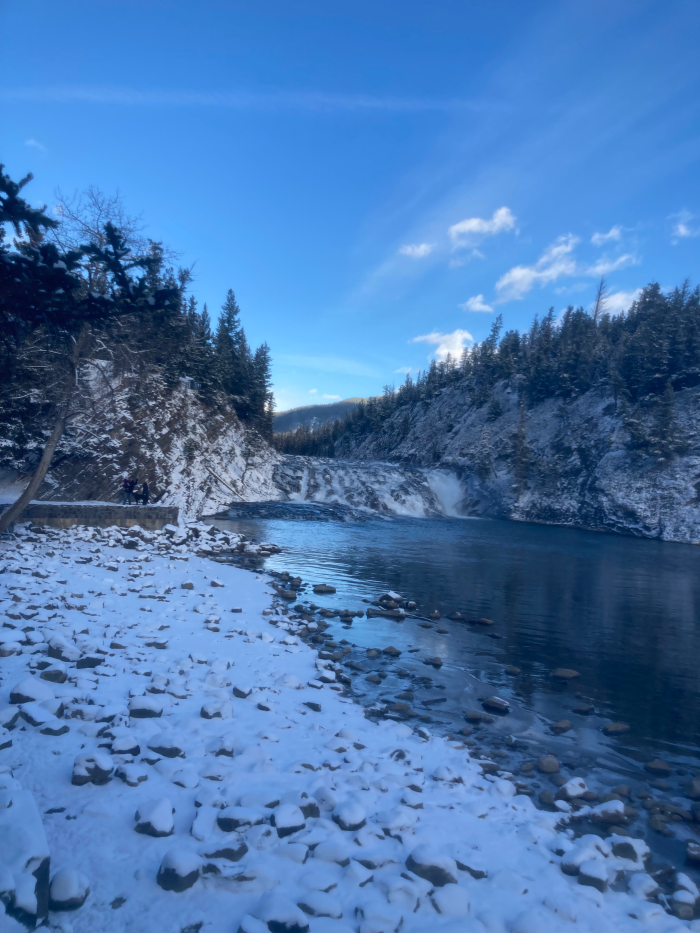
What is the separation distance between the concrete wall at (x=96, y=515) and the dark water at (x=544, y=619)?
551 cm

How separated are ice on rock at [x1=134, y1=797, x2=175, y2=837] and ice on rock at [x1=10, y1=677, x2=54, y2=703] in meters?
2.22

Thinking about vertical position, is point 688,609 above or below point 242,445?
below

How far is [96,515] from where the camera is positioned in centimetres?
1984

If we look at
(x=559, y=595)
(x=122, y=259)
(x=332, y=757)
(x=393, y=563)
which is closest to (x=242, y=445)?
(x=393, y=563)

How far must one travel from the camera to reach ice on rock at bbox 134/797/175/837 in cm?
393

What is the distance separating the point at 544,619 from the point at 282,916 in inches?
529

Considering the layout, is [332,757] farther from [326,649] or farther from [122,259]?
[122,259]

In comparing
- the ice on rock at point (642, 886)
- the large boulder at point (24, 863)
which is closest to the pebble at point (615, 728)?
the ice on rock at point (642, 886)

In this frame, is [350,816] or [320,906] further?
[350,816]

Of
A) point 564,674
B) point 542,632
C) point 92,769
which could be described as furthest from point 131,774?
point 542,632

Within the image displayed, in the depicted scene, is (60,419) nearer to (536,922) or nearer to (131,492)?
(131,492)

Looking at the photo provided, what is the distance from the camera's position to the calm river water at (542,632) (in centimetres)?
811

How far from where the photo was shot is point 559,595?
18641 millimetres

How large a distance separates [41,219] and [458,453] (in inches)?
2790
